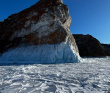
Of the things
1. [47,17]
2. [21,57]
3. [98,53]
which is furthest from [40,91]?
[98,53]

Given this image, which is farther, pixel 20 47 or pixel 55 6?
pixel 55 6

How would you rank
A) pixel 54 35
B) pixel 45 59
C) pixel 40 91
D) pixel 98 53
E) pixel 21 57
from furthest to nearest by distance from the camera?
pixel 98 53
pixel 54 35
pixel 21 57
pixel 45 59
pixel 40 91

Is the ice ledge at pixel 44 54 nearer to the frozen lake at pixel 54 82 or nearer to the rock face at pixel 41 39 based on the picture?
the rock face at pixel 41 39

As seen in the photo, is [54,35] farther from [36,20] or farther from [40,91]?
[40,91]

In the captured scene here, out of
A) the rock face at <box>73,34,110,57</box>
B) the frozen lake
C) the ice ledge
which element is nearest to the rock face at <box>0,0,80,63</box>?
the ice ledge

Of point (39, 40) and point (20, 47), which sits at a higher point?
point (39, 40)

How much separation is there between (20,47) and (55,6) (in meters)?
11.7

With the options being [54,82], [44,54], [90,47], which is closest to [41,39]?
[44,54]

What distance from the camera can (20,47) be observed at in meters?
16.5

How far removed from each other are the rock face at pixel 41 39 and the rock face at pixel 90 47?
27595mm

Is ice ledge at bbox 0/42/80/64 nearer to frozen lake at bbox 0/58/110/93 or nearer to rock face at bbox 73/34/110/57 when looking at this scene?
frozen lake at bbox 0/58/110/93

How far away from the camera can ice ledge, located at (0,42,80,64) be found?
13952 millimetres

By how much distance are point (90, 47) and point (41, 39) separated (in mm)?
35051

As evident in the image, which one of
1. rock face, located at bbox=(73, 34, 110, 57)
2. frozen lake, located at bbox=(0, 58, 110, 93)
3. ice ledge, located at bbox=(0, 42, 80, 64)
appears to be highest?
rock face, located at bbox=(73, 34, 110, 57)
